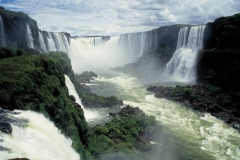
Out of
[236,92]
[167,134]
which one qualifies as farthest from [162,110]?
[236,92]

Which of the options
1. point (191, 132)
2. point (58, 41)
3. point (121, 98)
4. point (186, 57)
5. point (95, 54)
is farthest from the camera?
point (95, 54)

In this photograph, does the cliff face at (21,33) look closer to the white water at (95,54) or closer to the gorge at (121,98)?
the gorge at (121,98)

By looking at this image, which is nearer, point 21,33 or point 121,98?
point 121,98

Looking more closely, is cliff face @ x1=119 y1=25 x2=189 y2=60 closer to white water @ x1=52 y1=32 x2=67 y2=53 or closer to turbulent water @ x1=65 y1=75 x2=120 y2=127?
white water @ x1=52 y1=32 x2=67 y2=53

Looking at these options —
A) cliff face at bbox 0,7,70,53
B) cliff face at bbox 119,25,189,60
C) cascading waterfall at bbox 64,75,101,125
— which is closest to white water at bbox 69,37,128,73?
cliff face at bbox 119,25,189,60

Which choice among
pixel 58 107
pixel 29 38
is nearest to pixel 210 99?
pixel 58 107

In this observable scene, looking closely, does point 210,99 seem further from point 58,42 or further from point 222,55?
point 58,42

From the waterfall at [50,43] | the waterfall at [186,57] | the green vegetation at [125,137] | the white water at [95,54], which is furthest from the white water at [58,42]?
the green vegetation at [125,137]
